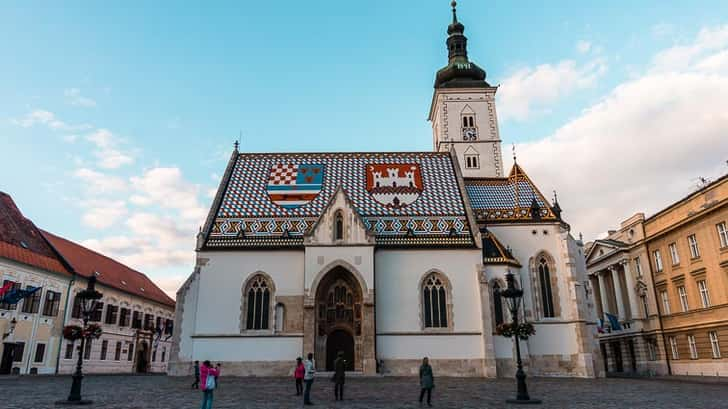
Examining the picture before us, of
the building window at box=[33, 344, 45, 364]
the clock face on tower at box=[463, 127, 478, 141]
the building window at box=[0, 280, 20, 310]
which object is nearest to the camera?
the building window at box=[0, 280, 20, 310]

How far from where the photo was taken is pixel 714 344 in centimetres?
3175

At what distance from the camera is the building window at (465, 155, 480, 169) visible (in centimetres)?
4488

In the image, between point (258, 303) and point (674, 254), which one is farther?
point (674, 254)

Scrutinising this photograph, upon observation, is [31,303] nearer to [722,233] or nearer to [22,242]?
[22,242]

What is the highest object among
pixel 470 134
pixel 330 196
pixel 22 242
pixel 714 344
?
pixel 470 134

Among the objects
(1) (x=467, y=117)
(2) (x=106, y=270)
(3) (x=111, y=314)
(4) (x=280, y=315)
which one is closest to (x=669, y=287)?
(1) (x=467, y=117)

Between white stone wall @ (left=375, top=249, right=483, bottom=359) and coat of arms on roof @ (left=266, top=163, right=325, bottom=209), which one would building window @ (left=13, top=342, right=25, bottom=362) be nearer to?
coat of arms on roof @ (left=266, top=163, right=325, bottom=209)

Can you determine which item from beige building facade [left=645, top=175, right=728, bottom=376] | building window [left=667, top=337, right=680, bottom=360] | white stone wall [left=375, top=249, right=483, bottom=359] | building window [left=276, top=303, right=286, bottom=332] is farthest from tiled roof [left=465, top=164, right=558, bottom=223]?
building window [left=276, top=303, right=286, bottom=332]

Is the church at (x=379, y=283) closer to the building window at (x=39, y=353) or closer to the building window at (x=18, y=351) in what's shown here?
the building window at (x=18, y=351)

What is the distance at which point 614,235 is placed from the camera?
45.8 meters

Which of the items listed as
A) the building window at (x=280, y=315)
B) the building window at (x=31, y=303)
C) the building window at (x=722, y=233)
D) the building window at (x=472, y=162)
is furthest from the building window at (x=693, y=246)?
the building window at (x=31, y=303)

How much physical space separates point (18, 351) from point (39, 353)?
6.60ft

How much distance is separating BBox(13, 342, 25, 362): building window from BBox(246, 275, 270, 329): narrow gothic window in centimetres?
1618

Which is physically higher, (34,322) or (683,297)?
(683,297)
